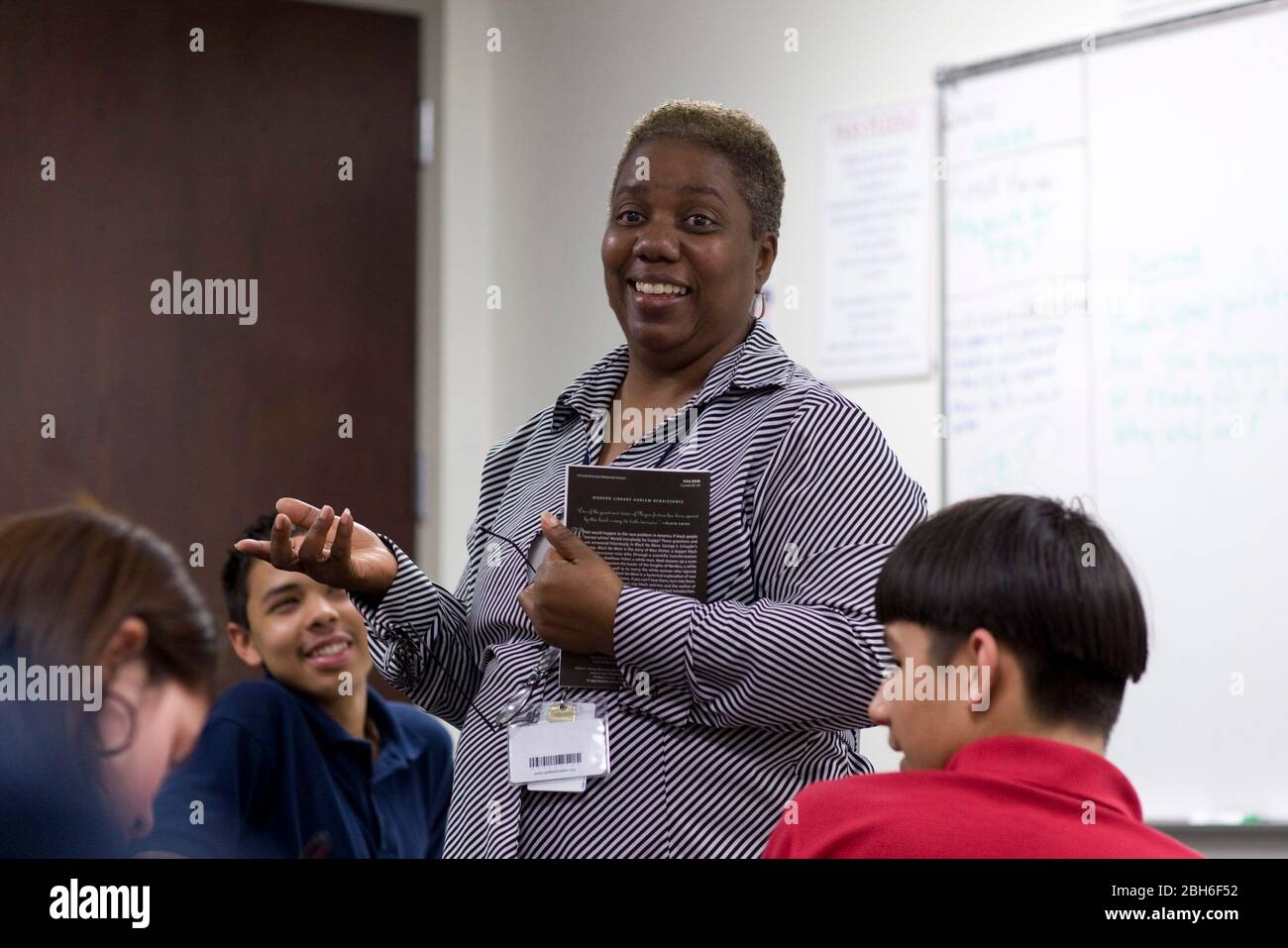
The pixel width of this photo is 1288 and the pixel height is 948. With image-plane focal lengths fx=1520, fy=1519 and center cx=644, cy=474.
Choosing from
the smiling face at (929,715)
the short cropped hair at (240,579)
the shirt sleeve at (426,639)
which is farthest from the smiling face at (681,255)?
the short cropped hair at (240,579)

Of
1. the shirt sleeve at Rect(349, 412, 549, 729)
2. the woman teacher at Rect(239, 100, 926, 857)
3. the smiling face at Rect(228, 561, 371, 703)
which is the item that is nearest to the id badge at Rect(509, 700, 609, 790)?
the woman teacher at Rect(239, 100, 926, 857)

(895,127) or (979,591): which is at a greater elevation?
(895,127)

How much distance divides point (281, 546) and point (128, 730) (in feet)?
0.90

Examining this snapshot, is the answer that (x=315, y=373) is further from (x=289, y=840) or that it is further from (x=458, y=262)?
(x=289, y=840)

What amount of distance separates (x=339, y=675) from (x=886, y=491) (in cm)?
109

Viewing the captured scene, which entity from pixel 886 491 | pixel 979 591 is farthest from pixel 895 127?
pixel 979 591

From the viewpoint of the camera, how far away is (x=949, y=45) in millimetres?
3217

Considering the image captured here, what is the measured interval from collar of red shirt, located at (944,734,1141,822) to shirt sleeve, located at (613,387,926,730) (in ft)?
0.91

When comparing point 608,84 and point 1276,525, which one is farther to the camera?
point 608,84

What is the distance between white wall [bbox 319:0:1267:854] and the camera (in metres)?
3.59

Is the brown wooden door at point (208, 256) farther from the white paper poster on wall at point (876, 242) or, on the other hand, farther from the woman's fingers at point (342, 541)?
the woman's fingers at point (342, 541)

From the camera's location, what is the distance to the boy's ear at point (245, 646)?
7.84 ft

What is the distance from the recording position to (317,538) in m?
1.54

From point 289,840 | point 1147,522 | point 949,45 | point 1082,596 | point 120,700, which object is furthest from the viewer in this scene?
point 949,45
